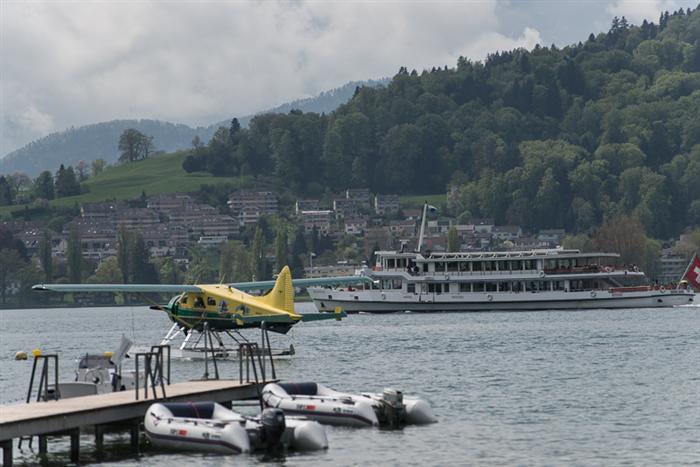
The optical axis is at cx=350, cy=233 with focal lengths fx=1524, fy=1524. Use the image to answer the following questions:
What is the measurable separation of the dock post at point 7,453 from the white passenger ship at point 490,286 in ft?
337

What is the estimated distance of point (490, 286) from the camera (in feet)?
485

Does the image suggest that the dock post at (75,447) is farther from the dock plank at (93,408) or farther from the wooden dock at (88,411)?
the dock plank at (93,408)

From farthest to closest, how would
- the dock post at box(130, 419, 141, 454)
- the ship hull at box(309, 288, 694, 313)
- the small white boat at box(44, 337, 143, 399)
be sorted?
the ship hull at box(309, 288, 694, 313) → the small white boat at box(44, 337, 143, 399) → the dock post at box(130, 419, 141, 454)

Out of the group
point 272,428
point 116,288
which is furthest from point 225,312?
point 272,428

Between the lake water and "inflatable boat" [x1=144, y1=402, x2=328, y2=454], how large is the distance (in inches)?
15.2

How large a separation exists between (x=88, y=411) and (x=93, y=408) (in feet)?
1.17

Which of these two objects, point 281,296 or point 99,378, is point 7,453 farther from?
point 281,296

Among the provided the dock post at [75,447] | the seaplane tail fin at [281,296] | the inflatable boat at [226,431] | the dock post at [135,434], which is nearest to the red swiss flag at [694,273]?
the seaplane tail fin at [281,296]

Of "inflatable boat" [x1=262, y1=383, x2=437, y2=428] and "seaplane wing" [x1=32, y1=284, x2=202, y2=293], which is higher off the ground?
"seaplane wing" [x1=32, y1=284, x2=202, y2=293]

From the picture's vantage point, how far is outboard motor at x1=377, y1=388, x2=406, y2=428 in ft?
159

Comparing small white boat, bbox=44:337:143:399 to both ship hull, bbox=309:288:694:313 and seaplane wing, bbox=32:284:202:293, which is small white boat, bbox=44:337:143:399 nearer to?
seaplane wing, bbox=32:284:202:293

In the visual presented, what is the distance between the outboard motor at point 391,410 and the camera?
159 feet

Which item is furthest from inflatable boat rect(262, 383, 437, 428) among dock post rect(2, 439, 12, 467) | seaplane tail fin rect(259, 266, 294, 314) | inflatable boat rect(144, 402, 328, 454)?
seaplane tail fin rect(259, 266, 294, 314)

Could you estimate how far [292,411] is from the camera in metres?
48.5
